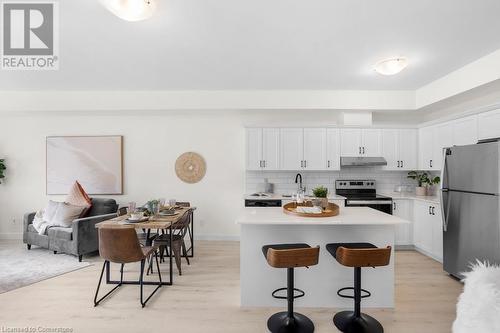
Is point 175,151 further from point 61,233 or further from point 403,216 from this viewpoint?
point 403,216

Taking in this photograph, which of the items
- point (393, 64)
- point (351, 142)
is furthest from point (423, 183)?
point (393, 64)

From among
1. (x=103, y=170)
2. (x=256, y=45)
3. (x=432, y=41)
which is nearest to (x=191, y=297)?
(x=256, y=45)

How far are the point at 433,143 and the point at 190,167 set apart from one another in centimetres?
451

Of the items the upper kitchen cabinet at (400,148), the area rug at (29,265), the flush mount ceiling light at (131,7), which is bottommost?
the area rug at (29,265)

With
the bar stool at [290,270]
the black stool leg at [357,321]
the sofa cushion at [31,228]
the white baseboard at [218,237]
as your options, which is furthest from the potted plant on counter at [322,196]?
the sofa cushion at [31,228]

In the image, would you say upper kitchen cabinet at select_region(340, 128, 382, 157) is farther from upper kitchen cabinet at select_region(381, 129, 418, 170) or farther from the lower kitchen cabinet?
the lower kitchen cabinet

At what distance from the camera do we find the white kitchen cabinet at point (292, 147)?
490 cm

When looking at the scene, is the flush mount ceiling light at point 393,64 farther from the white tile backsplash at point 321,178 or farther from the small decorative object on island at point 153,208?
the small decorative object on island at point 153,208

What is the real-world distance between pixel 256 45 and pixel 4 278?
4.40 m

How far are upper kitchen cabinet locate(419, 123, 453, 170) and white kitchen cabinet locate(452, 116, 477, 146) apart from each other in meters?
0.10

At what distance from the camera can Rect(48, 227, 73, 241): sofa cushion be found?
4.08 meters

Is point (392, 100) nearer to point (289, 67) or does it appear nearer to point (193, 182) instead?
point (289, 67)

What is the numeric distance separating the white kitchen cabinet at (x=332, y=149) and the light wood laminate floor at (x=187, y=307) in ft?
6.86

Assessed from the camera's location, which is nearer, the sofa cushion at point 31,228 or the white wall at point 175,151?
the sofa cushion at point 31,228
